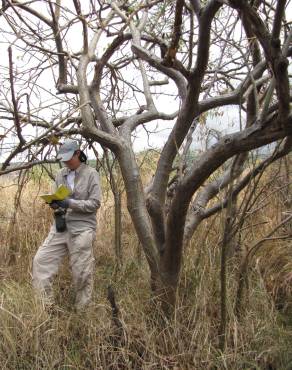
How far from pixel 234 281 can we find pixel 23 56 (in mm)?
2802

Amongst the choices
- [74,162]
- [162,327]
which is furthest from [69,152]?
[162,327]

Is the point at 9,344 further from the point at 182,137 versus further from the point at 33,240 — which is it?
the point at 33,240

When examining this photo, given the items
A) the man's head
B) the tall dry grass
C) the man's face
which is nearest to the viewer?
the tall dry grass

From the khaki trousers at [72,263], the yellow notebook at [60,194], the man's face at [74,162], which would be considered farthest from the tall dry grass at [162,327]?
the man's face at [74,162]

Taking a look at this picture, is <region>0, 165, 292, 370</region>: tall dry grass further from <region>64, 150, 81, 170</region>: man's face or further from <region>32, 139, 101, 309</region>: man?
<region>64, 150, 81, 170</region>: man's face

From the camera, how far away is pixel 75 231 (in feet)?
15.0

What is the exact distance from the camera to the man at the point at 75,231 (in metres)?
4.49

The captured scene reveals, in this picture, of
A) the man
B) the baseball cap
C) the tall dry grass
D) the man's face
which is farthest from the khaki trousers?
the baseball cap

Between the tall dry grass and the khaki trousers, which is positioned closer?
the tall dry grass

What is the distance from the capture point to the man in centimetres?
449

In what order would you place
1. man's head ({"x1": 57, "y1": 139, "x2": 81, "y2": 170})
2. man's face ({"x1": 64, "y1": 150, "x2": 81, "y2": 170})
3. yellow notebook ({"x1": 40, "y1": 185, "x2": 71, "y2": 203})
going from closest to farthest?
yellow notebook ({"x1": 40, "y1": 185, "x2": 71, "y2": 203}), man's head ({"x1": 57, "y1": 139, "x2": 81, "y2": 170}), man's face ({"x1": 64, "y1": 150, "x2": 81, "y2": 170})

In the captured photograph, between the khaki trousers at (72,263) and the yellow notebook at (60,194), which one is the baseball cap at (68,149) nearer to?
the yellow notebook at (60,194)

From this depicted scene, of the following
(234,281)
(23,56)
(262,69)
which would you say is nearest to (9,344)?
(234,281)

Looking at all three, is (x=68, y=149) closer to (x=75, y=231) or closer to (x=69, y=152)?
(x=69, y=152)
